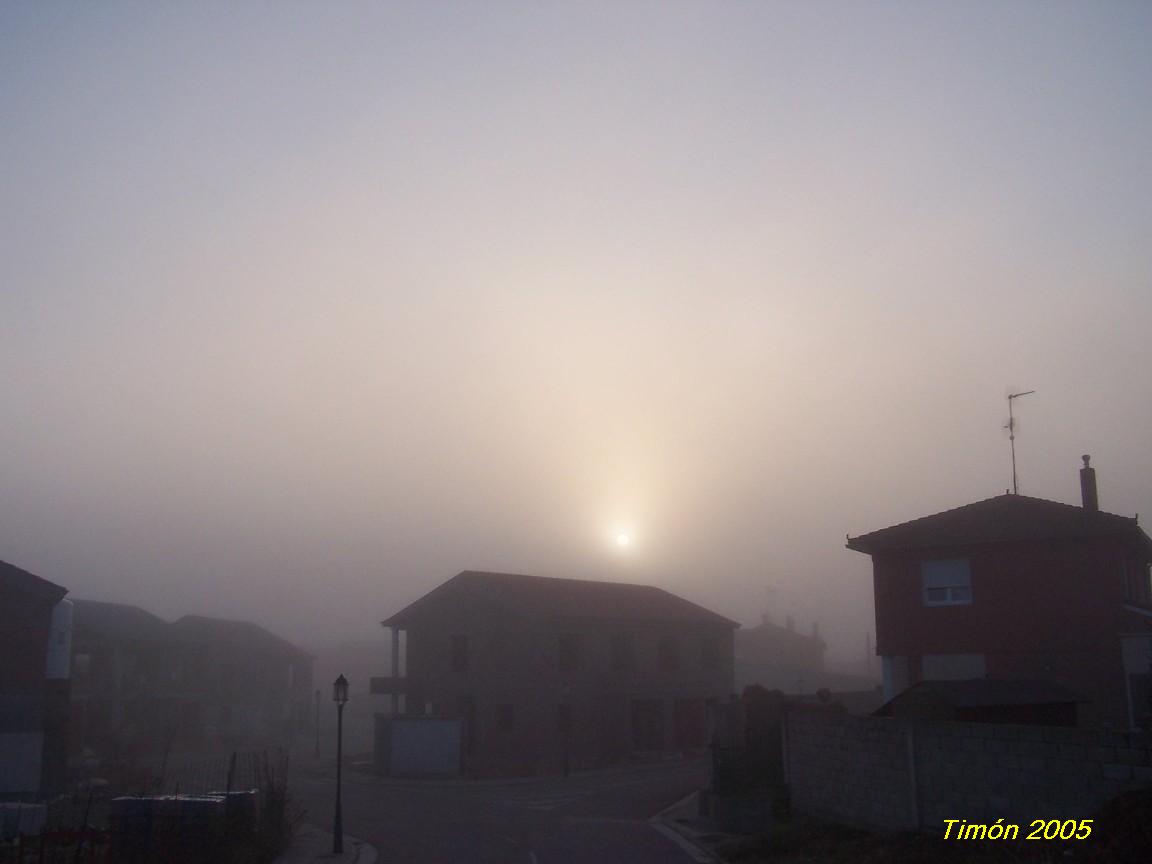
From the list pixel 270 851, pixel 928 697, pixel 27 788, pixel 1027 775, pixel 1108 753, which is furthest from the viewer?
pixel 27 788

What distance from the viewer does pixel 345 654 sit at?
548 ft

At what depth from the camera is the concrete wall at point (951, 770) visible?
1280cm

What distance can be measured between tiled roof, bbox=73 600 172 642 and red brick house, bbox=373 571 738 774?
17677mm

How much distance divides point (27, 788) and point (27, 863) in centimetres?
2052

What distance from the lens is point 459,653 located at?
163 ft

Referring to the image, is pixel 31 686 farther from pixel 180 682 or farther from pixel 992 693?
pixel 992 693

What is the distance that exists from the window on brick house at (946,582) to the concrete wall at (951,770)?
9425 millimetres

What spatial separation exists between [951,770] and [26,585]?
32836mm

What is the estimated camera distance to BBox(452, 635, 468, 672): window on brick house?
162 feet

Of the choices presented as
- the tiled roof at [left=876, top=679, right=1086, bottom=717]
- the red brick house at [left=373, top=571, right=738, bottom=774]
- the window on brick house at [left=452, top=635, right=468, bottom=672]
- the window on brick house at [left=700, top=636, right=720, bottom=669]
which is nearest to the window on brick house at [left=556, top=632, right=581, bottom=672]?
the red brick house at [left=373, top=571, right=738, bottom=774]

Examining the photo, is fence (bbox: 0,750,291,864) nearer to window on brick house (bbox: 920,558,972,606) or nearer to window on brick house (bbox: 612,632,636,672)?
window on brick house (bbox: 920,558,972,606)

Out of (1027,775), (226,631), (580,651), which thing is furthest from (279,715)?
(1027,775)

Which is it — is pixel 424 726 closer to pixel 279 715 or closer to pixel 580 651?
pixel 580 651

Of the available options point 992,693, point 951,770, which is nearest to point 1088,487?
point 992,693
